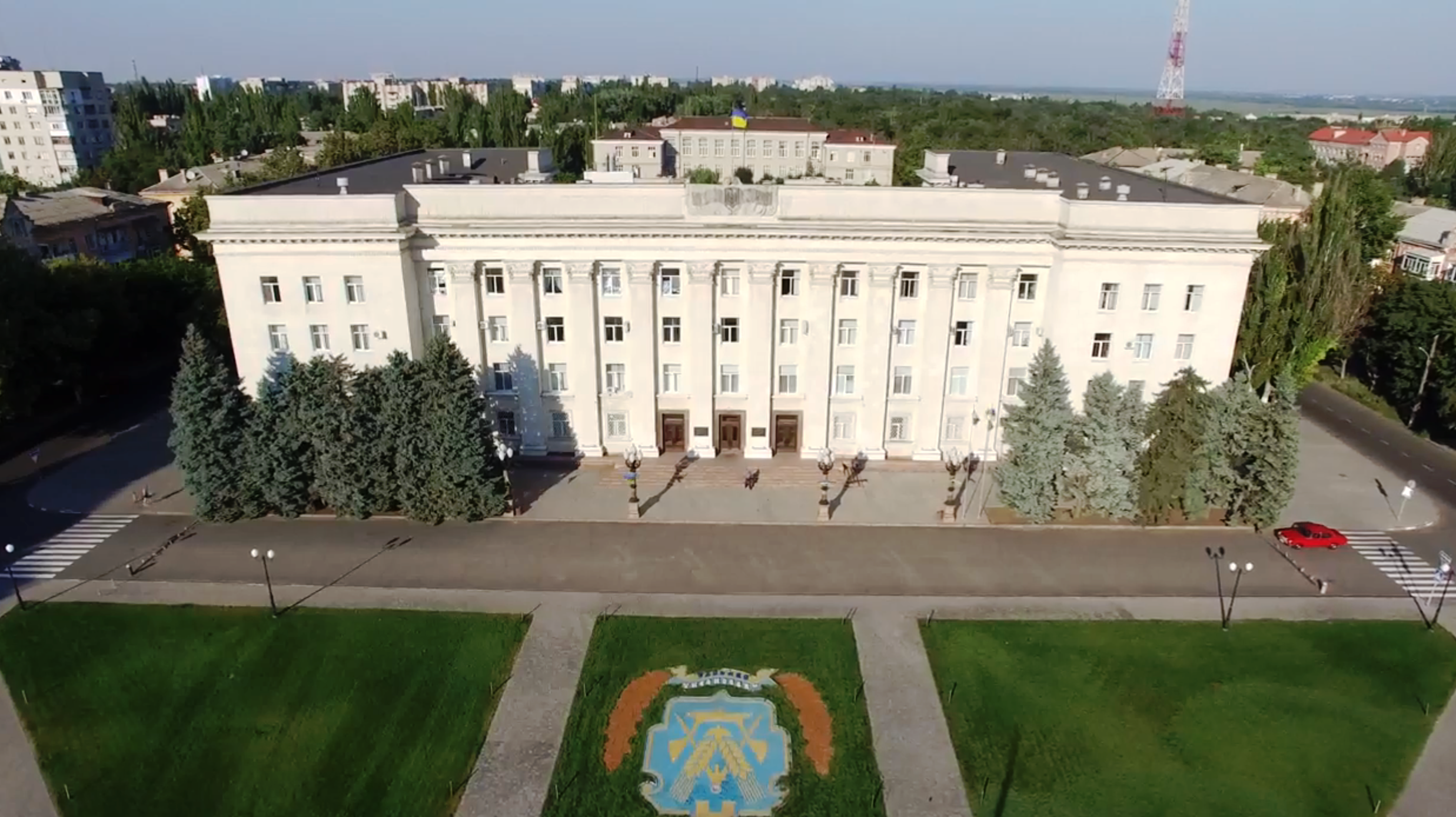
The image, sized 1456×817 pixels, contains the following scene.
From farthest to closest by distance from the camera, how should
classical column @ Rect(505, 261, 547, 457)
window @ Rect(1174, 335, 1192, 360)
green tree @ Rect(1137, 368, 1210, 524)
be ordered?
classical column @ Rect(505, 261, 547, 457)
window @ Rect(1174, 335, 1192, 360)
green tree @ Rect(1137, 368, 1210, 524)

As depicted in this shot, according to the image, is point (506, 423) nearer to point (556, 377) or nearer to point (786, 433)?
point (556, 377)

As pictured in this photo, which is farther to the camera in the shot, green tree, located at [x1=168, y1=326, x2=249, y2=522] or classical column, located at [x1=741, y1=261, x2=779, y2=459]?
classical column, located at [x1=741, y1=261, x2=779, y2=459]

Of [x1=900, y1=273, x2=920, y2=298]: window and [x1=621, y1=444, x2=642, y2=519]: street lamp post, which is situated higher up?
[x1=900, y1=273, x2=920, y2=298]: window

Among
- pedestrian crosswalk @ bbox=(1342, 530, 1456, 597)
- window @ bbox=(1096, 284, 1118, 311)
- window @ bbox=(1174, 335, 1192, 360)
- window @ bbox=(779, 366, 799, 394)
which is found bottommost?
pedestrian crosswalk @ bbox=(1342, 530, 1456, 597)

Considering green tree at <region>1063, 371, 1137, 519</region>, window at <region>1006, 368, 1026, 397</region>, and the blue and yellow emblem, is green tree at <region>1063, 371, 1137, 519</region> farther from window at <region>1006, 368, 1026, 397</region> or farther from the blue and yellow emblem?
the blue and yellow emblem

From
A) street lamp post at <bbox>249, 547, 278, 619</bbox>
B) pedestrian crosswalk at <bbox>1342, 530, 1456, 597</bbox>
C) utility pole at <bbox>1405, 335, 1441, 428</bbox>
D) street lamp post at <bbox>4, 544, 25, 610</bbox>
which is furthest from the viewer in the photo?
utility pole at <bbox>1405, 335, 1441, 428</bbox>

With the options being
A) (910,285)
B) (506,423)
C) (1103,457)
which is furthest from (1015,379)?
(506,423)

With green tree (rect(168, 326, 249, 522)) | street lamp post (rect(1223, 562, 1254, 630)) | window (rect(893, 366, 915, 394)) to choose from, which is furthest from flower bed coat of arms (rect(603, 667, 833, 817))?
green tree (rect(168, 326, 249, 522))
